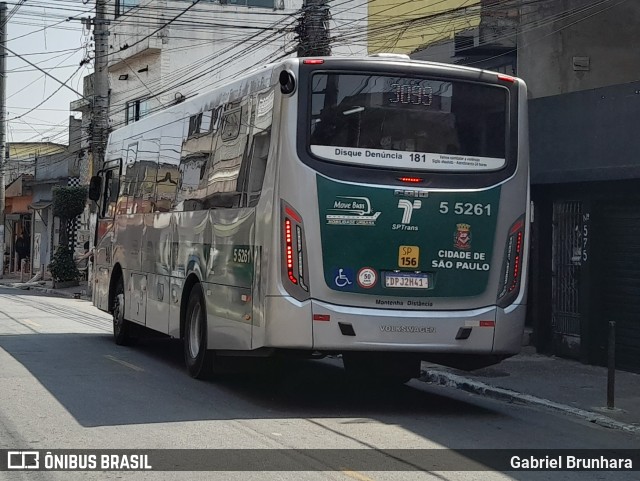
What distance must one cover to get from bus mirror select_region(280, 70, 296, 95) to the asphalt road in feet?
10.5

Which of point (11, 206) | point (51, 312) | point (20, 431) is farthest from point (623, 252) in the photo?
point (11, 206)

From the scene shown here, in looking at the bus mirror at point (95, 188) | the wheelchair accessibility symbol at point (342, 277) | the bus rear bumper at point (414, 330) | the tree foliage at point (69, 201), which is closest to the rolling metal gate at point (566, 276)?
the bus rear bumper at point (414, 330)

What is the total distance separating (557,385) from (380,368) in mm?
2402

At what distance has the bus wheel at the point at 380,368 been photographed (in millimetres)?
11281

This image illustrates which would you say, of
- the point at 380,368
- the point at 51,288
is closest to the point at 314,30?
the point at 380,368

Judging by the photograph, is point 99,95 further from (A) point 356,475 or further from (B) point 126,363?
(A) point 356,475

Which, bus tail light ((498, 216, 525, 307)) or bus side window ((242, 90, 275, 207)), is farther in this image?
bus tail light ((498, 216, 525, 307))

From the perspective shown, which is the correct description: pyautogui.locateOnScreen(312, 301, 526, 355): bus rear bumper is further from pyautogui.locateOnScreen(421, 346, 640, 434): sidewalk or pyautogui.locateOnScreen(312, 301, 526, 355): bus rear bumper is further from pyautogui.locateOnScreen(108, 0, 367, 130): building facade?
pyautogui.locateOnScreen(108, 0, 367, 130): building facade

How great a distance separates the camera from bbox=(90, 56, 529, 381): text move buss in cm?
1020

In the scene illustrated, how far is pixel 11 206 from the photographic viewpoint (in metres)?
54.2

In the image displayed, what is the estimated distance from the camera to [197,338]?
12633 millimetres

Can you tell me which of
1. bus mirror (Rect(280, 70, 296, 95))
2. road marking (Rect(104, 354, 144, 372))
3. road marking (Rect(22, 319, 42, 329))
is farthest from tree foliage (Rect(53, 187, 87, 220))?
bus mirror (Rect(280, 70, 296, 95))

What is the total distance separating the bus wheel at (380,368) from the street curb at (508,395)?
83cm

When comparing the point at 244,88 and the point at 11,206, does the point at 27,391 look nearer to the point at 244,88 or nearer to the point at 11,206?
the point at 244,88
